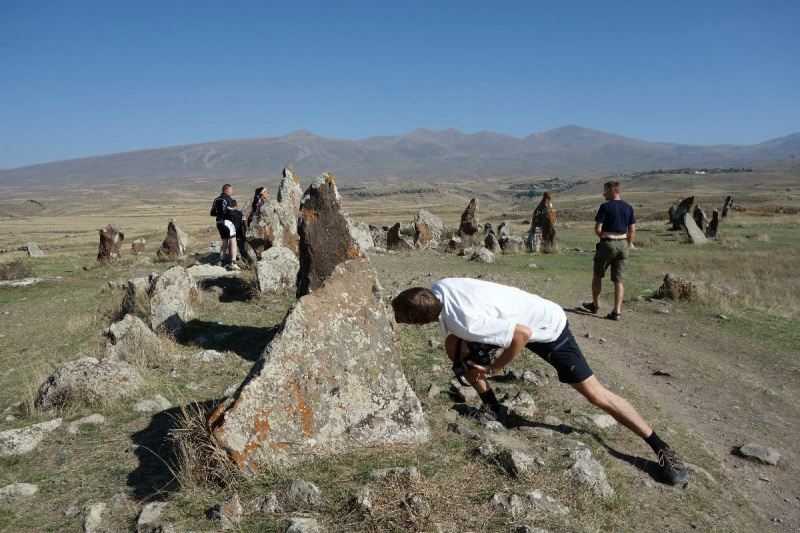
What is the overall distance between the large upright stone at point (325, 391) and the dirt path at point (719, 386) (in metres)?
3.19

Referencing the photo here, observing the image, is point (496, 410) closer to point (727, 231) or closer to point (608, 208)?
point (608, 208)

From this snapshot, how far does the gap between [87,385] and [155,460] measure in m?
1.95

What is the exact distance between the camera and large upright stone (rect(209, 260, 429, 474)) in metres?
4.51

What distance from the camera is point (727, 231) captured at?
27.1 metres

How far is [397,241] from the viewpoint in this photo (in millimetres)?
22359

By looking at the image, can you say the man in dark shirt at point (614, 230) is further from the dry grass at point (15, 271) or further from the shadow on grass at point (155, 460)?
the dry grass at point (15, 271)

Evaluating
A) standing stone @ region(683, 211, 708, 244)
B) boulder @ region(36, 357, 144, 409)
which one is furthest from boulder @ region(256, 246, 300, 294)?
standing stone @ region(683, 211, 708, 244)

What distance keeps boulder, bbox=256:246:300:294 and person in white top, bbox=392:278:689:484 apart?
7.25 m

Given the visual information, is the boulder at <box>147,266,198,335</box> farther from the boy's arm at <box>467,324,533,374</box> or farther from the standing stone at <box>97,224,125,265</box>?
the standing stone at <box>97,224,125,265</box>

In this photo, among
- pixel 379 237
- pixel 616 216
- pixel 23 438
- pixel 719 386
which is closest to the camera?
pixel 23 438

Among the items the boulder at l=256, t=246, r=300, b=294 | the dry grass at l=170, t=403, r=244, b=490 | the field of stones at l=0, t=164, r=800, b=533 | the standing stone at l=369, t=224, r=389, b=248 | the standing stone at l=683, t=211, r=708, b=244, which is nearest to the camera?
the field of stones at l=0, t=164, r=800, b=533

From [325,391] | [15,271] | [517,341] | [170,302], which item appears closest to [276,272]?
[170,302]

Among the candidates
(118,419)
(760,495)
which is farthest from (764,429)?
(118,419)

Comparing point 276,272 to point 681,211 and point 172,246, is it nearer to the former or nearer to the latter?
point 172,246
